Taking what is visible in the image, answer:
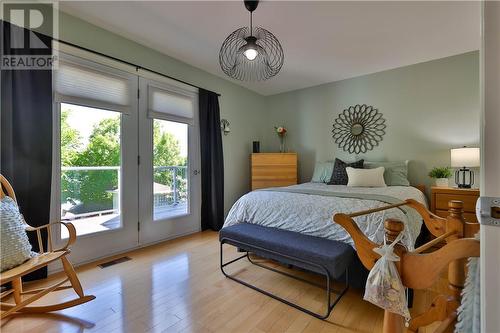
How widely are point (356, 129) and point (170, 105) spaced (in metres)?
2.88

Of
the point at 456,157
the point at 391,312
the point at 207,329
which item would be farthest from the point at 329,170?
the point at 391,312

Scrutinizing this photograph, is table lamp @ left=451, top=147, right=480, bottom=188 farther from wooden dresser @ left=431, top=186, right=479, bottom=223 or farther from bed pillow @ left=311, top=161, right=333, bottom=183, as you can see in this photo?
bed pillow @ left=311, top=161, right=333, bottom=183

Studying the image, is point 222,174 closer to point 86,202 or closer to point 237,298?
point 86,202

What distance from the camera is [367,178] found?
3.07m

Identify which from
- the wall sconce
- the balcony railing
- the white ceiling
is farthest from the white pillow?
the balcony railing

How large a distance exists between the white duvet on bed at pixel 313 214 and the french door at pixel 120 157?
112 centimetres

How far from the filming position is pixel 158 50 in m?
3.00

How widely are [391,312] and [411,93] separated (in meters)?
3.64

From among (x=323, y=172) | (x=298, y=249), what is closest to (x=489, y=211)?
(x=298, y=249)

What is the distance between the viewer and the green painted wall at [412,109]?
10.0 feet

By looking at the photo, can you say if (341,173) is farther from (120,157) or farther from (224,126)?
(120,157)

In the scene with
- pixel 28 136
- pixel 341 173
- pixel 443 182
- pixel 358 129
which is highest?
pixel 358 129

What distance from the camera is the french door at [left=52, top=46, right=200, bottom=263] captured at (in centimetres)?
234

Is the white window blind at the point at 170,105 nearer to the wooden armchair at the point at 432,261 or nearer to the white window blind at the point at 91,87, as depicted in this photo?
the white window blind at the point at 91,87
